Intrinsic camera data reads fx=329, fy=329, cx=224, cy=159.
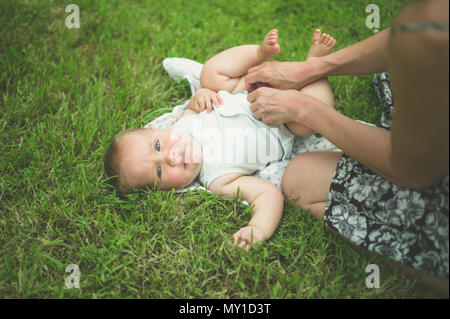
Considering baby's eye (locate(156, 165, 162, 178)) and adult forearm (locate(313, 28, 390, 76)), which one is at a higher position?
adult forearm (locate(313, 28, 390, 76))

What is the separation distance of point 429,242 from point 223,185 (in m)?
1.04

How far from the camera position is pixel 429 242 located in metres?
1.30

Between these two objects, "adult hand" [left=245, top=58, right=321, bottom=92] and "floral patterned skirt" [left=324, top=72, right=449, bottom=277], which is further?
"adult hand" [left=245, top=58, right=321, bottom=92]

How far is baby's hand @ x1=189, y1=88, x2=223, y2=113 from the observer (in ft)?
6.78

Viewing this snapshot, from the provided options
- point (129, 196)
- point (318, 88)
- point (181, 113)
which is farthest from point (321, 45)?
point (129, 196)

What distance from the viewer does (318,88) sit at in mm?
2008

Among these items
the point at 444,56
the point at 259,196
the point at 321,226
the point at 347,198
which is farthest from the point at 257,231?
the point at 444,56

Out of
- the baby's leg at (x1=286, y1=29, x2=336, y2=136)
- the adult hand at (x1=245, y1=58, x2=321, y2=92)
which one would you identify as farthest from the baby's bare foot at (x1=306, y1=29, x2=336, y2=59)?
the adult hand at (x1=245, y1=58, x2=321, y2=92)

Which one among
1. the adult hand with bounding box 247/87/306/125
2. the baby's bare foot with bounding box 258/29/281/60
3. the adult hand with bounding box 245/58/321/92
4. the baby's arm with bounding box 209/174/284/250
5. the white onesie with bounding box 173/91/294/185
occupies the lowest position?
the baby's arm with bounding box 209/174/284/250

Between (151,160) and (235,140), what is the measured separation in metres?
0.50

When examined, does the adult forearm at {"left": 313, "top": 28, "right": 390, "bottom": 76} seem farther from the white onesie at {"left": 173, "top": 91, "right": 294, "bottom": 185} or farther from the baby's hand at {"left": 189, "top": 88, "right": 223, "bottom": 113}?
the baby's hand at {"left": 189, "top": 88, "right": 223, "bottom": 113}

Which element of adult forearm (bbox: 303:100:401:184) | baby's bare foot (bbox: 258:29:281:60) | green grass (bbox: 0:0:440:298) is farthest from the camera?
baby's bare foot (bbox: 258:29:281:60)

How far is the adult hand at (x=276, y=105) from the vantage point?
175 cm

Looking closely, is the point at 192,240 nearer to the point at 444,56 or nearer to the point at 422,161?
the point at 422,161
